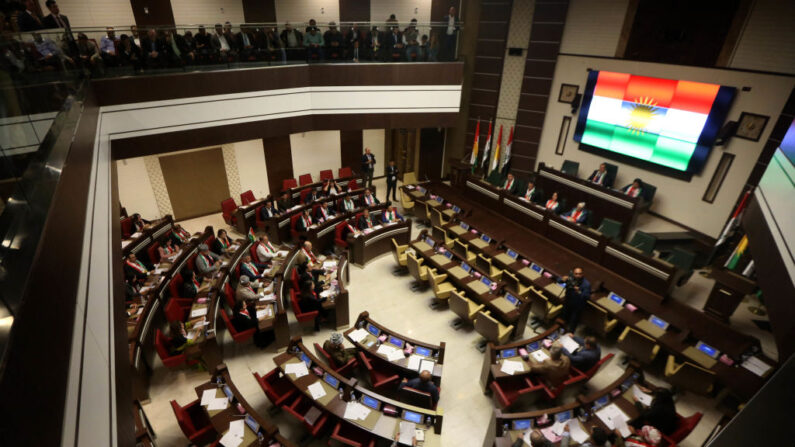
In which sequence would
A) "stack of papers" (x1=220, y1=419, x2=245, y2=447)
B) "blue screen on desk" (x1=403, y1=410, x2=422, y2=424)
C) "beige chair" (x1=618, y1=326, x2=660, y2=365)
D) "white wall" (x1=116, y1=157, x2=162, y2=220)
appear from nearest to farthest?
"stack of papers" (x1=220, y1=419, x2=245, y2=447)
"blue screen on desk" (x1=403, y1=410, x2=422, y2=424)
"beige chair" (x1=618, y1=326, x2=660, y2=365)
"white wall" (x1=116, y1=157, x2=162, y2=220)

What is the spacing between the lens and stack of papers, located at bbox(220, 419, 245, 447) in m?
4.66

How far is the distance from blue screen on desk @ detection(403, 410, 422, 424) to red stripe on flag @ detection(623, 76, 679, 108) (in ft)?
34.3

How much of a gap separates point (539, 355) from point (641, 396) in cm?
142

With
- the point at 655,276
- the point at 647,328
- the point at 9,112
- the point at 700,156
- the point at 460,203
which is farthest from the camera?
the point at 460,203

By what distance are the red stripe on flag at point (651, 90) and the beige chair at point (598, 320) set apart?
6727mm

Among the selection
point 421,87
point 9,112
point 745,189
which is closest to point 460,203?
point 421,87

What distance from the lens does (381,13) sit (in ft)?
42.4

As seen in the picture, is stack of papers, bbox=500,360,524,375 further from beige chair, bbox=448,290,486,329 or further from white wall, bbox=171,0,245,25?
white wall, bbox=171,0,245,25

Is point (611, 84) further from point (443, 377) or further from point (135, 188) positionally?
point (135, 188)

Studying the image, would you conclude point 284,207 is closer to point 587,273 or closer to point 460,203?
point 460,203

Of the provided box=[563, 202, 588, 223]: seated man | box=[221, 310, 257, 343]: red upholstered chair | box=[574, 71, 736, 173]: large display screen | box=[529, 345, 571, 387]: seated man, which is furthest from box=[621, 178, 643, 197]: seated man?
box=[221, 310, 257, 343]: red upholstered chair

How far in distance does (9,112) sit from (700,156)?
1286 cm

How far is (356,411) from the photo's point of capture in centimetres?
511

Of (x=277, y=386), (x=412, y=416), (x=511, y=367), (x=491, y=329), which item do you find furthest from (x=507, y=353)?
(x=277, y=386)
